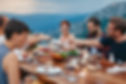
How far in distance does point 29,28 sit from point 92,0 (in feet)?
2.10

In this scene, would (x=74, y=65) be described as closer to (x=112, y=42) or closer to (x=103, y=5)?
(x=112, y=42)

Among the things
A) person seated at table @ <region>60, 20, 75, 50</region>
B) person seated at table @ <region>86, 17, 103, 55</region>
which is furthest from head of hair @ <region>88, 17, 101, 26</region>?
person seated at table @ <region>60, 20, 75, 50</region>

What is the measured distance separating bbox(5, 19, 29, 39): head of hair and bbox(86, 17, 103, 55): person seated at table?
1.88ft

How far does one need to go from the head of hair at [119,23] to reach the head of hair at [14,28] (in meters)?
0.79

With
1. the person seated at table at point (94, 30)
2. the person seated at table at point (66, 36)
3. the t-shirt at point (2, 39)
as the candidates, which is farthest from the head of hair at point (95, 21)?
the t-shirt at point (2, 39)

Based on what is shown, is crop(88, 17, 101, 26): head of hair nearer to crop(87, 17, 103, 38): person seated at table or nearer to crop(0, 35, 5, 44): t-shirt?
crop(87, 17, 103, 38): person seated at table

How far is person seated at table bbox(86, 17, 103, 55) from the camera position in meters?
2.30

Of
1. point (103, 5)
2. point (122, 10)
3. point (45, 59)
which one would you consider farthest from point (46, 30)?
point (122, 10)

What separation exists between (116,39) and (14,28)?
3.03 feet

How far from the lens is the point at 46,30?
2352 millimetres

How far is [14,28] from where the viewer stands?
7.26 ft

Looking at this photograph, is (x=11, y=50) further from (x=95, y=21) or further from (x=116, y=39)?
(x=116, y=39)

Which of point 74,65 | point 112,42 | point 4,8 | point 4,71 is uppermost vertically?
point 4,8

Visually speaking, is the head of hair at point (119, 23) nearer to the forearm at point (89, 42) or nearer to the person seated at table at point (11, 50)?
the forearm at point (89, 42)
